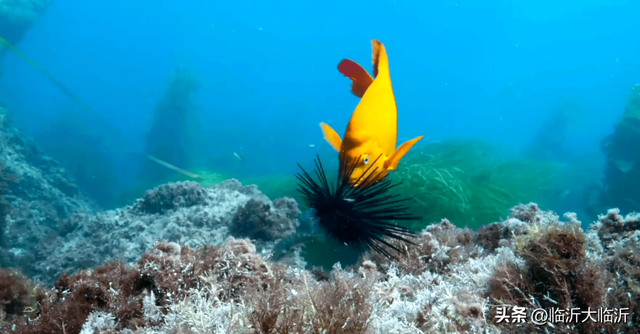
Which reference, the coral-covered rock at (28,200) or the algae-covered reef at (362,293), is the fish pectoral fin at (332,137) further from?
the coral-covered rock at (28,200)

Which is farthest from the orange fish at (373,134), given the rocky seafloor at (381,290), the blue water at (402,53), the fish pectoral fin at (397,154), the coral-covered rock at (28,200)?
the blue water at (402,53)

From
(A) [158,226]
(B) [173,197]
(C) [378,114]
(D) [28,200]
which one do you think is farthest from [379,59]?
(D) [28,200]

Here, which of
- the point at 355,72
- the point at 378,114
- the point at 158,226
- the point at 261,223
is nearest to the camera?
the point at 378,114

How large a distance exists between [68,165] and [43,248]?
84.0ft

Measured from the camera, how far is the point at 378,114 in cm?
202

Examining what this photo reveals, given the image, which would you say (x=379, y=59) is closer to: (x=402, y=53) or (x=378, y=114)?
(x=378, y=114)

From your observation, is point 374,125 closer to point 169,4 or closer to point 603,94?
point 603,94

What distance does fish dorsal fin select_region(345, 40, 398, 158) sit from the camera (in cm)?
200

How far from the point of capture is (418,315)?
6.26ft

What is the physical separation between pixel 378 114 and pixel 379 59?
1.74 feet

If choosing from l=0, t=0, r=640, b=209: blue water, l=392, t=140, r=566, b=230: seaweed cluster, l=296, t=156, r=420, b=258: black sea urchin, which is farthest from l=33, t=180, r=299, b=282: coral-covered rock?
l=0, t=0, r=640, b=209: blue water

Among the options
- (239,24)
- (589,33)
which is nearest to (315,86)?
(239,24)

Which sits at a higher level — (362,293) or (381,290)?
(381,290)

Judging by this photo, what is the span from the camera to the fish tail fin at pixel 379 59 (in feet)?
7.22
